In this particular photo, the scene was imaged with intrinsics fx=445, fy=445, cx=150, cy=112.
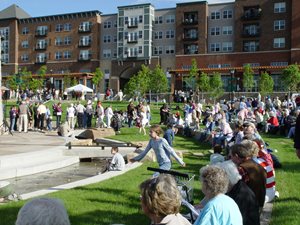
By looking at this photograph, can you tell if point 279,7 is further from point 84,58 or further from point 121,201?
point 121,201

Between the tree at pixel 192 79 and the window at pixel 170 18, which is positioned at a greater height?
the window at pixel 170 18

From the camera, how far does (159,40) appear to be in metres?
80.4

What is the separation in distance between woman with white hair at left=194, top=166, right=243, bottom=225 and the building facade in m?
60.5

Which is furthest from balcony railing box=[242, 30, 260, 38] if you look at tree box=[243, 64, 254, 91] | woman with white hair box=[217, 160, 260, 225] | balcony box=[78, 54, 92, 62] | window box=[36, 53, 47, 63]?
woman with white hair box=[217, 160, 260, 225]

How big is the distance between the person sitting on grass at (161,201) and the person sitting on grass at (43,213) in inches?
39.0

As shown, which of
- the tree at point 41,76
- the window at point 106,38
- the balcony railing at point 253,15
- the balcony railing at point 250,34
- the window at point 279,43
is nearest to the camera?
the window at point 279,43

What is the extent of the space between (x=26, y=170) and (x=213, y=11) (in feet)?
215

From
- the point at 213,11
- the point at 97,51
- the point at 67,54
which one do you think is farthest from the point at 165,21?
the point at 67,54

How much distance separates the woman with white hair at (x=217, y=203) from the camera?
15.6 ft

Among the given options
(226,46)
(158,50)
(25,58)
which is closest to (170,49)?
(158,50)

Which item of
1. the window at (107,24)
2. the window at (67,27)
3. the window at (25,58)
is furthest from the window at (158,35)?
the window at (25,58)

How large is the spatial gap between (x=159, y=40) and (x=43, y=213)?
257 feet

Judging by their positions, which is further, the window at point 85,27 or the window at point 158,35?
the window at point 85,27

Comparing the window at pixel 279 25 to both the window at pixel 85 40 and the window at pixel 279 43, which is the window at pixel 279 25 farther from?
the window at pixel 85 40
